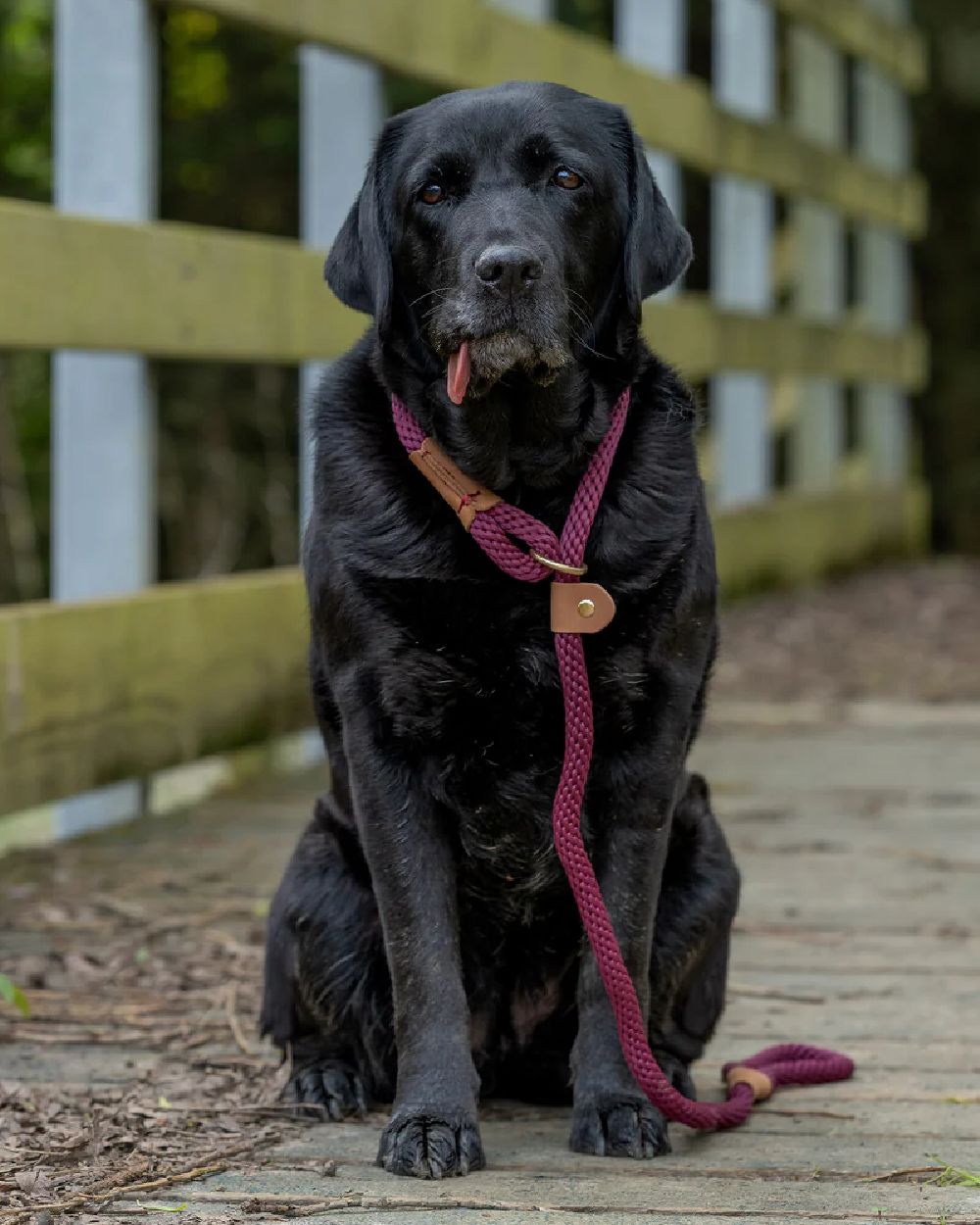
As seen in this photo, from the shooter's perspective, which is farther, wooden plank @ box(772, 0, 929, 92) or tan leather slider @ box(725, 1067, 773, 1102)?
wooden plank @ box(772, 0, 929, 92)

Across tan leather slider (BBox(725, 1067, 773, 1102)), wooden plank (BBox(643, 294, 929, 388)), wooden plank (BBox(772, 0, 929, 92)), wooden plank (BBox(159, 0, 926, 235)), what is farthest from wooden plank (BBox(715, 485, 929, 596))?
tan leather slider (BBox(725, 1067, 773, 1102))

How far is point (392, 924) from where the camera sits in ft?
8.86

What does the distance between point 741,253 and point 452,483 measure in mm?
7100

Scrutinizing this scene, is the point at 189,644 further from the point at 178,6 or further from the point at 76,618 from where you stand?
the point at 178,6

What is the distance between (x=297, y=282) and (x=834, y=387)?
240 inches

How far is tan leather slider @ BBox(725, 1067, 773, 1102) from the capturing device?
2828mm

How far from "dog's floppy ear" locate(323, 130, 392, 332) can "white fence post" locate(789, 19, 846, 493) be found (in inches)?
312

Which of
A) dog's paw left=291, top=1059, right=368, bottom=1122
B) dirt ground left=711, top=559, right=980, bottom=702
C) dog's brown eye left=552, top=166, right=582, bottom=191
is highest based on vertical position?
dog's brown eye left=552, top=166, right=582, bottom=191

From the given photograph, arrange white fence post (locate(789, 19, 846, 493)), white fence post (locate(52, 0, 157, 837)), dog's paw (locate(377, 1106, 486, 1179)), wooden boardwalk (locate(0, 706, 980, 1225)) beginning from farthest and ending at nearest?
1. white fence post (locate(789, 19, 846, 493))
2. white fence post (locate(52, 0, 157, 837))
3. dog's paw (locate(377, 1106, 486, 1179))
4. wooden boardwalk (locate(0, 706, 980, 1225))

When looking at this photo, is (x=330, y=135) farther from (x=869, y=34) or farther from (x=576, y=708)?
(x=869, y=34)

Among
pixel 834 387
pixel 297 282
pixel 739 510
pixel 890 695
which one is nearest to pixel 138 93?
pixel 297 282

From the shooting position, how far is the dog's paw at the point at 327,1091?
112 inches

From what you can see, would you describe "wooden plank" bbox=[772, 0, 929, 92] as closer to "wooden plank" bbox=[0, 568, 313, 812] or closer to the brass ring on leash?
"wooden plank" bbox=[0, 568, 313, 812]

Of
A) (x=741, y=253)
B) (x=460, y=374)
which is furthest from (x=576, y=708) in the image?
(x=741, y=253)
